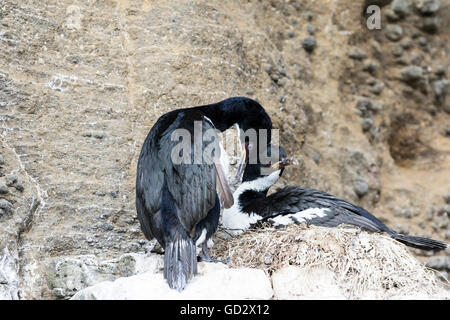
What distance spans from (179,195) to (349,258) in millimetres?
1061

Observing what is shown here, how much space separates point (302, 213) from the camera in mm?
4762

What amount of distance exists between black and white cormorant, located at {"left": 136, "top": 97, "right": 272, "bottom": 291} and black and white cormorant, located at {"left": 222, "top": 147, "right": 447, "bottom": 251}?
58 centimetres

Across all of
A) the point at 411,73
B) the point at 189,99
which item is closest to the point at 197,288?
the point at 189,99

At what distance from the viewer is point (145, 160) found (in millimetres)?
4375

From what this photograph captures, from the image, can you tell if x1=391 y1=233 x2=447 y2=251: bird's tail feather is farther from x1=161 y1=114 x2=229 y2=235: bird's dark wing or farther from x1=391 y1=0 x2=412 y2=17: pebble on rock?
x1=391 y1=0 x2=412 y2=17: pebble on rock

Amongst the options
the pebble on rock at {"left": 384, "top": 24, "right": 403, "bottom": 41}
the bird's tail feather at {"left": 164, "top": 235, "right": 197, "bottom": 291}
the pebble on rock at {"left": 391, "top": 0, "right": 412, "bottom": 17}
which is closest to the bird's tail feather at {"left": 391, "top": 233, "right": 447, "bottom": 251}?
the bird's tail feather at {"left": 164, "top": 235, "right": 197, "bottom": 291}

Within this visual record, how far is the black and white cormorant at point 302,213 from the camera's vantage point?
471cm

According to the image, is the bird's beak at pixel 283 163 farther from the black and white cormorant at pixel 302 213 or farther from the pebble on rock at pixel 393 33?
the pebble on rock at pixel 393 33

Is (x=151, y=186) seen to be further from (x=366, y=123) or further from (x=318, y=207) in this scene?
(x=366, y=123)

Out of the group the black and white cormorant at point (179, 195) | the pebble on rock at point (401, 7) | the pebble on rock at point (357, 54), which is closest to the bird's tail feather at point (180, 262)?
the black and white cormorant at point (179, 195)

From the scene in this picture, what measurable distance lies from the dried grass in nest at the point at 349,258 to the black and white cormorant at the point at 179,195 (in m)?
0.35

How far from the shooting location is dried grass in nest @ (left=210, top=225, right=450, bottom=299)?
3.88 meters

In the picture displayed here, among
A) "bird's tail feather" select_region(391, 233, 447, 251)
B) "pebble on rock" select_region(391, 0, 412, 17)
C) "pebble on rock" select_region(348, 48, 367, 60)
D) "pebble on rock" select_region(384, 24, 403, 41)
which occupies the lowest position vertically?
"bird's tail feather" select_region(391, 233, 447, 251)
